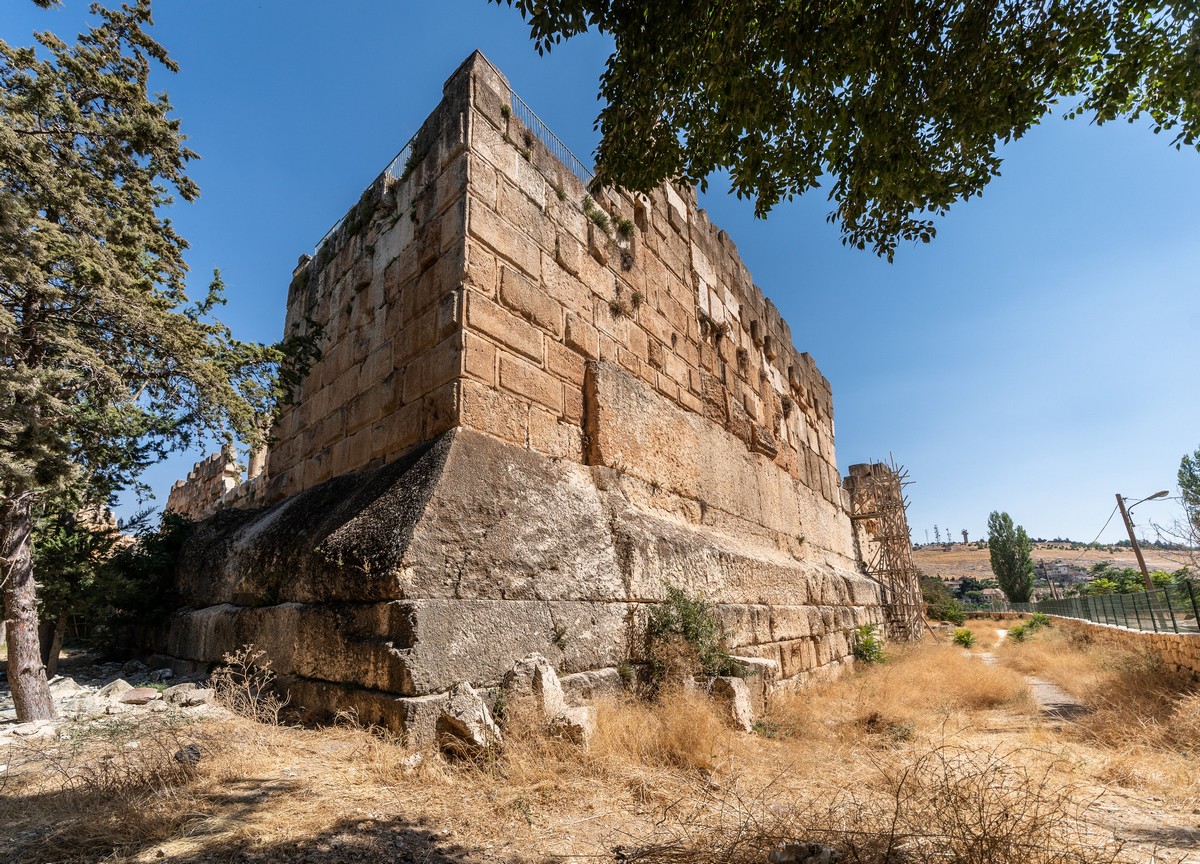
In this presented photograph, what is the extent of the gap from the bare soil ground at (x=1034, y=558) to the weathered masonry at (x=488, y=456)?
2881 inches

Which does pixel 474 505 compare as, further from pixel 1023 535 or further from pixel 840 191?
pixel 1023 535

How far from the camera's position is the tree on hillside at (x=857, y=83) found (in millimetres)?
3082

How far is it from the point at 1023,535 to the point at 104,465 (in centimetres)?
5352

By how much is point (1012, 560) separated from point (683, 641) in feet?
165

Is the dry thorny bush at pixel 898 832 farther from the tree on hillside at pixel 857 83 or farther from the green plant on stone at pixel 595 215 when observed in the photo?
the green plant on stone at pixel 595 215

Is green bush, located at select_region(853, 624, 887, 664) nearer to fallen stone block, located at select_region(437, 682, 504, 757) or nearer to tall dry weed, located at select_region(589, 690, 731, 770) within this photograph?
tall dry weed, located at select_region(589, 690, 731, 770)

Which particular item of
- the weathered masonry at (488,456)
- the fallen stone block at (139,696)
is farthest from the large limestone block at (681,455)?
the fallen stone block at (139,696)

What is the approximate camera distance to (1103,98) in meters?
3.59

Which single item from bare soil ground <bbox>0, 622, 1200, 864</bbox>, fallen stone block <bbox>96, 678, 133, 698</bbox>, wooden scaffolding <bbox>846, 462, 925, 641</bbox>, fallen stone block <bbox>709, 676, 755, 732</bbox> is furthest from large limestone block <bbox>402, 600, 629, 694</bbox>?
wooden scaffolding <bbox>846, 462, 925, 641</bbox>

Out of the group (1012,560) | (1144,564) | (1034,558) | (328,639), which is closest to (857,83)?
(328,639)

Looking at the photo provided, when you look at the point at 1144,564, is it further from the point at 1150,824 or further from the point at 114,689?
the point at 114,689

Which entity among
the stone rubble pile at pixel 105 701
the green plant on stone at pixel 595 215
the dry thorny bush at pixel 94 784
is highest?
the green plant on stone at pixel 595 215

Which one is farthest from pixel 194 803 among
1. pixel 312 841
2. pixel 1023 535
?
pixel 1023 535

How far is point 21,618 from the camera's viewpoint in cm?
402
